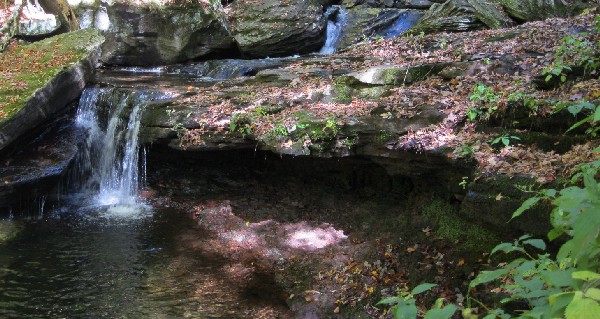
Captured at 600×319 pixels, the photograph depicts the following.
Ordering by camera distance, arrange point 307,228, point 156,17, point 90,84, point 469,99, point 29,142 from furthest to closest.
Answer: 1. point 156,17
2. point 90,84
3. point 29,142
4. point 307,228
5. point 469,99

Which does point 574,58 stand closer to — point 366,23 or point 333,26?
point 366,23

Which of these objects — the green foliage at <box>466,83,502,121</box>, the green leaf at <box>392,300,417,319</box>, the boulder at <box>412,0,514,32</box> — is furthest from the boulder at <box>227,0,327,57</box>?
the green leaf at <box>392,300,417,319</box>

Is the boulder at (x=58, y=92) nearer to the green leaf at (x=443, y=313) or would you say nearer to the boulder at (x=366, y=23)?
the boulder at (x=366, y=23)

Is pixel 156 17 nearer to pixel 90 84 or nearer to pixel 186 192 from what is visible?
pixel 90 84

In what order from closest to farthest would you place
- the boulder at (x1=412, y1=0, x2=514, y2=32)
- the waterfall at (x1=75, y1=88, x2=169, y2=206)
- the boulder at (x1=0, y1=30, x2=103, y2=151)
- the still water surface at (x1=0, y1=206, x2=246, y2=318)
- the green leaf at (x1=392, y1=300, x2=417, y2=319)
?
the green leaf at (x1=392, y1=300, x2=417, y2=319) → the still water surface at (x1=0, y1=206, x2=246, y2=318) → the boulder at (x1=0, y1=30, x2=103, y2=151) → the waterfall at (x1=75, y1=88, x2=169, y2=206) → the boulder at (x1=412, y1=0, x2=514, y2=32)

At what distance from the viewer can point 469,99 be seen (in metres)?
6.12

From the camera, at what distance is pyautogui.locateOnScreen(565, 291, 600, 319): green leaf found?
1.27 m

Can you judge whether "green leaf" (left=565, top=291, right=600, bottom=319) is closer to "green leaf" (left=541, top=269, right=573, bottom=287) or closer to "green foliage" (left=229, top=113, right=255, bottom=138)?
"green leaf" (left=541, top=269, right=573, bottom=287)

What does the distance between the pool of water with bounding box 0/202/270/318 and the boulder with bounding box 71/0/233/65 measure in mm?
6299

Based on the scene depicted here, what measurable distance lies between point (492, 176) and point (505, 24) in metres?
7.85

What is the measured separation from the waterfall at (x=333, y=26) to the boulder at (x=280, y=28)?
0.86ft

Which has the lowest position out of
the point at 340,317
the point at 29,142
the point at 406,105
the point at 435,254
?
the point at 340,317

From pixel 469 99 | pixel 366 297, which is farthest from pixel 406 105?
pixel 366 297

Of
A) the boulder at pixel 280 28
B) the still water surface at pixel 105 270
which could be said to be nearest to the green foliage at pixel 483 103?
the still water surface at pixel 105 270
